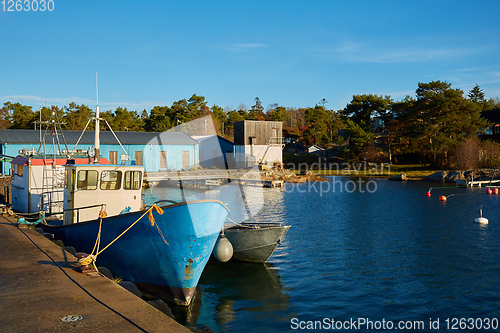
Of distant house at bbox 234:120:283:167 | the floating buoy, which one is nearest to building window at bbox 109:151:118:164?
distant house at bbox 234:120:283:167

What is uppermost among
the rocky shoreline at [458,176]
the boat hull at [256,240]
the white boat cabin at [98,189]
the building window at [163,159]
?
the building window at [163,159]

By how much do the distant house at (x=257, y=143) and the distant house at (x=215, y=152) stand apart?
1634 millimetres

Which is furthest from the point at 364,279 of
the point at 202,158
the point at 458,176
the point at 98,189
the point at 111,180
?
the point at 458,176

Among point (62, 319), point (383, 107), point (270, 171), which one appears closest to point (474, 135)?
point (383, 107)

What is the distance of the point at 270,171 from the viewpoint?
209ft

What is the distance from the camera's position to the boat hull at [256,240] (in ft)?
52.6

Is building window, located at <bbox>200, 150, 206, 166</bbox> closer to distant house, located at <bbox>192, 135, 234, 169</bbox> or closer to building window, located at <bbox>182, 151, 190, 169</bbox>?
distant house, located at <bbox>192, 135, 234, 169</bbox>

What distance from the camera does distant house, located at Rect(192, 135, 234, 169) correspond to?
196ft

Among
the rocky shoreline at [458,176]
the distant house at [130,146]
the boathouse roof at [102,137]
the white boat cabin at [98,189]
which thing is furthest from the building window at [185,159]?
the white boat cabin at [98,189]

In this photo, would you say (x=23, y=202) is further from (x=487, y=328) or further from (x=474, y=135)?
(x=474, y=135)

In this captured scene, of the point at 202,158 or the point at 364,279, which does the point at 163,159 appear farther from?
the point at 364,279

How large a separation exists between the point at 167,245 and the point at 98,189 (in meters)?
4.23

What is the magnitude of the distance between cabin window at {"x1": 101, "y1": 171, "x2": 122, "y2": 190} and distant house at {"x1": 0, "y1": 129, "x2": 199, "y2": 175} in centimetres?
3158

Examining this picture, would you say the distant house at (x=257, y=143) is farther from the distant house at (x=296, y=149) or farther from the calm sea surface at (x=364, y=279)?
the calm sea surface at (x=364, y=279)
